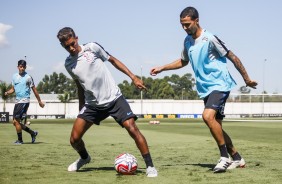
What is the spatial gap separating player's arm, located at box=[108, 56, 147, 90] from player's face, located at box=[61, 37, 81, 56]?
1.82ft

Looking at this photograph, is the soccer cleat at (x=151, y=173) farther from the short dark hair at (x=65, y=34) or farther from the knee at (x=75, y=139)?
the short dark hair at (x=65, y=34)

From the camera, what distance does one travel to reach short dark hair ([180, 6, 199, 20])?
309 inches

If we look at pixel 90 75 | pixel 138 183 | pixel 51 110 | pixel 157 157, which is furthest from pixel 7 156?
pixel 51 110

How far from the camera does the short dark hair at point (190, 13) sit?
7844 mm

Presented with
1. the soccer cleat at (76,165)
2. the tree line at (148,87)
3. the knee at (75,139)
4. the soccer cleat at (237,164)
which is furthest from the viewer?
the tree line at (148,87)

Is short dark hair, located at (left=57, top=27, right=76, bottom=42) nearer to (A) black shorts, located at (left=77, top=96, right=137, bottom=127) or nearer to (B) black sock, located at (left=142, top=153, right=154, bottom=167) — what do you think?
(A) black shorts, located at (left=77, top=96, right=137, bottom=127)

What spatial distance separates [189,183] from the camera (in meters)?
6.50

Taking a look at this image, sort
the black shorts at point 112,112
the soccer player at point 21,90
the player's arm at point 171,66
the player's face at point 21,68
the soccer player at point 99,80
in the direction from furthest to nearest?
the soccer player at point 21,90 → the player's face at point 21,68 → the player's arm at point 171,66 → the black shorts at point 112,112 → the soccer player at point 99,80

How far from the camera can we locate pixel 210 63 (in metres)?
7.97

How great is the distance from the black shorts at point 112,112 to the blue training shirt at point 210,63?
1.36m

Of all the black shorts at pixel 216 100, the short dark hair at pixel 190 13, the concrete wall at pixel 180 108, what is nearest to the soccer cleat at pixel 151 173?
the black shorts at pixel 216 100

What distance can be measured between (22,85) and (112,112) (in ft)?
26.6

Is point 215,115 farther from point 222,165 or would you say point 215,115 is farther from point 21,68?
point 21,68

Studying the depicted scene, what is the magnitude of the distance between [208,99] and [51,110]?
8167 cm
